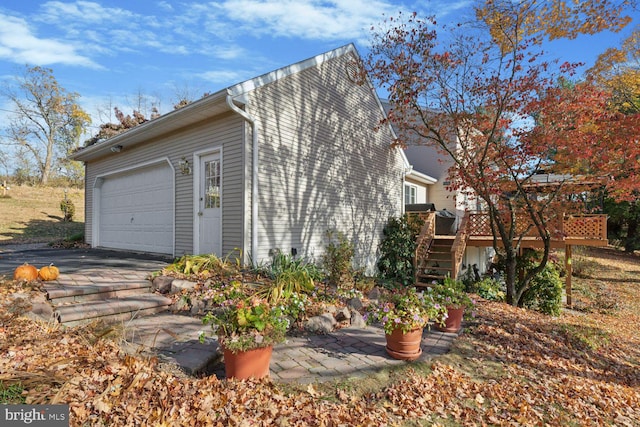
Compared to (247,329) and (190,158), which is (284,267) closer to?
(190,158)

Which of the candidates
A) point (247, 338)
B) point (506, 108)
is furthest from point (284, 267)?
point (506, 108)

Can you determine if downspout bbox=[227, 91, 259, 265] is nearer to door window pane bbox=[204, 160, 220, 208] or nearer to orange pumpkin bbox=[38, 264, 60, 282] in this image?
door window pane bbox=[204, 160, 220, 208]

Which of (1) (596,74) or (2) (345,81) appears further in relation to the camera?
(2) (345,81)

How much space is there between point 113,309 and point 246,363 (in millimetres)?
2513

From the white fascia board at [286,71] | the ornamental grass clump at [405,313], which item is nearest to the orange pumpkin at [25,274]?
the white fascia board at [286,71]

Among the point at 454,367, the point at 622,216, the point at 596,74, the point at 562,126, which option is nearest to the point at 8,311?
the point at 454,367

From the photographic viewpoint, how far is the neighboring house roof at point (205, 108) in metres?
6.25

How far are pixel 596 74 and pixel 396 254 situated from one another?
6.63 meters

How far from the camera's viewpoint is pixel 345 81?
9.41m

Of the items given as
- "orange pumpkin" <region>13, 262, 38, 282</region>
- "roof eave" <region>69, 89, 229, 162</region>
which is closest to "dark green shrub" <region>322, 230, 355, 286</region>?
"roof eave" <region>69, 89, 229, 162</region>

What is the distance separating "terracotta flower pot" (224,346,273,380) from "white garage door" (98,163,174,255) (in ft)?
19.4

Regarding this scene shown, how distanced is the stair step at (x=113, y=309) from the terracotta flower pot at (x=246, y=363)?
2085 mm

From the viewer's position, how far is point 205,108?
662cm

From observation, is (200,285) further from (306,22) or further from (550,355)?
(306,22)
